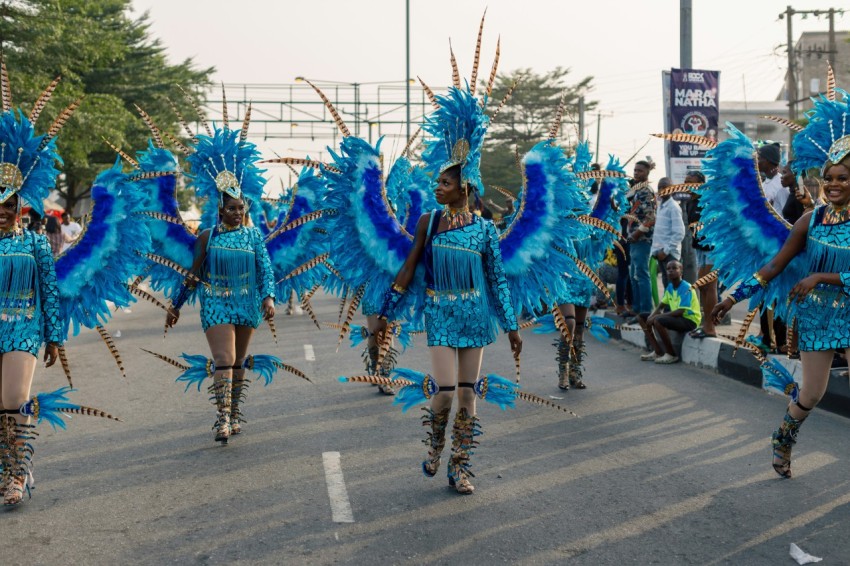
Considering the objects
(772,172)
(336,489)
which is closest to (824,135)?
(336,489)

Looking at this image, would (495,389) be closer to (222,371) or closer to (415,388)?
(415,388)

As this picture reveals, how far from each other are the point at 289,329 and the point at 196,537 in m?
11.5

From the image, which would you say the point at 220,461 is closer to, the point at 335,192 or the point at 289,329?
the point at 335,192

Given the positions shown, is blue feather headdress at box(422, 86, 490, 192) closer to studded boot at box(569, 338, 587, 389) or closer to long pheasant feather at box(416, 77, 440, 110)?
long pheasant feather at box(416, 77, 440, 110)

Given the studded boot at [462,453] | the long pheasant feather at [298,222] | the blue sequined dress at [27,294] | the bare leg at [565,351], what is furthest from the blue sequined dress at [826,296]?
the blue sequined dress at [27,294]

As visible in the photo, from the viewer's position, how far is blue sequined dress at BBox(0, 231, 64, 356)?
624 centimetres

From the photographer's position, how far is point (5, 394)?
6.23 meters

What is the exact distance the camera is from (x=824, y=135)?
650cm

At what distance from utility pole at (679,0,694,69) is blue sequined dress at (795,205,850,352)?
395 inches

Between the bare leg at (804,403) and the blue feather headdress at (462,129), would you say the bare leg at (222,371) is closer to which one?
the blue feather headdress at (462,129)

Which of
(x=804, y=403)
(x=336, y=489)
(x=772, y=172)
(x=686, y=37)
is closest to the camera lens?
(x=804, y=403)

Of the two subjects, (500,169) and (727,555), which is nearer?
(727,555)

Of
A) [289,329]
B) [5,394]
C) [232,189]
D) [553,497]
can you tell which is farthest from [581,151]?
[289,329]

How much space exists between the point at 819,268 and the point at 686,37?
1032 centimetres
